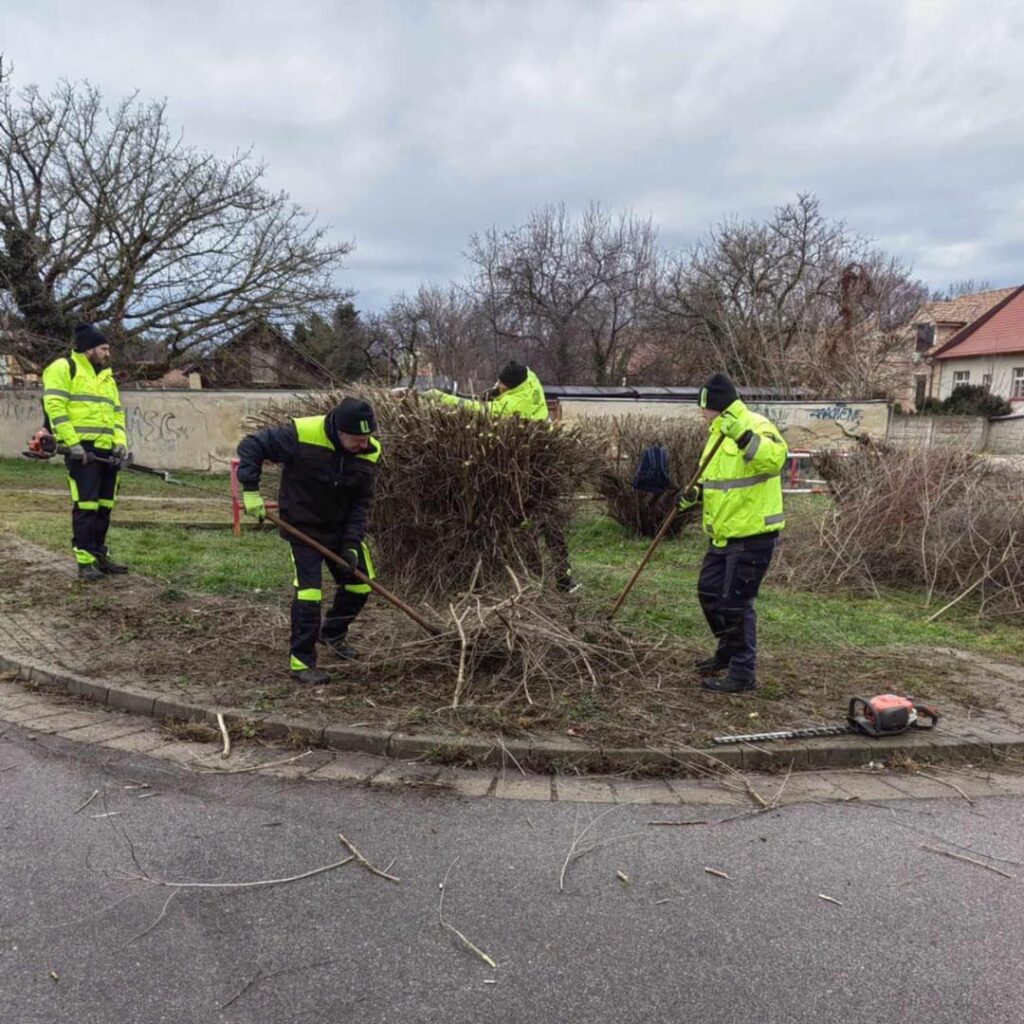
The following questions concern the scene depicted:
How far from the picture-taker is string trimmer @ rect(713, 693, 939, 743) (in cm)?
402

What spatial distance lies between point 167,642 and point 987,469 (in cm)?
827

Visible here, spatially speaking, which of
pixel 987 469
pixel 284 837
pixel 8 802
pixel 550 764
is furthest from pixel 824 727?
pixel 987 469

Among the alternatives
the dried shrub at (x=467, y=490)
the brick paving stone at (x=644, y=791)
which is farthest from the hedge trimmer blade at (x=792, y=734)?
the dried shrub at (x=467, y=490)

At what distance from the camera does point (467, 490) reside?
6.06 metres

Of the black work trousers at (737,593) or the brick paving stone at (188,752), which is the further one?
the black work trousers at (737,593)

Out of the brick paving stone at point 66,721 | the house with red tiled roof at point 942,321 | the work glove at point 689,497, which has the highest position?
the house with red tiled roof at point 942,321

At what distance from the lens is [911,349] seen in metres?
33.9

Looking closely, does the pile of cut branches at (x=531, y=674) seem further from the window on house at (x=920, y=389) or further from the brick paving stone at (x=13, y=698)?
the window on house at (x=920, y=389)

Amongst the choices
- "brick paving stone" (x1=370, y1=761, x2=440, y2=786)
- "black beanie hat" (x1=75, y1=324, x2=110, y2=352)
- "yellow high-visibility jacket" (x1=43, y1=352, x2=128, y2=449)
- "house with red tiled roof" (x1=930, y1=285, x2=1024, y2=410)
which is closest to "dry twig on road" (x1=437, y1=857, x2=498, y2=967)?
"brick paving stone" (x1=370, y1=761, x2=440, y2=786)

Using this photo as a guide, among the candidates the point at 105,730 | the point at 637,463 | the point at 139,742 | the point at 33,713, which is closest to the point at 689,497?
the point at 139,742

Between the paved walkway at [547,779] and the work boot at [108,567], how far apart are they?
3.10 metres

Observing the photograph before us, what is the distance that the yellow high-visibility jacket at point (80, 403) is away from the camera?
653 cm

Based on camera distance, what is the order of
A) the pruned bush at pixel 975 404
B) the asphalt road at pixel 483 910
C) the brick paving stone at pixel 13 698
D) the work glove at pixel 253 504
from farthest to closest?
the pruned bush at pixel 975 404
the work glove at pixel 253 504
the brick paving stone at pixel 13 698
the asphalt road at pixel 483 910

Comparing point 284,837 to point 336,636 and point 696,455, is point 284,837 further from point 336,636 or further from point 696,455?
point 696,455
